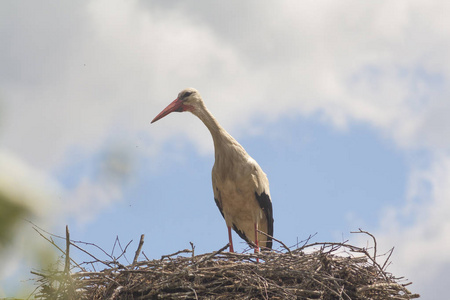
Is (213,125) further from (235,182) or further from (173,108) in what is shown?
(235,182)

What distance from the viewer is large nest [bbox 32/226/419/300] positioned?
397cm

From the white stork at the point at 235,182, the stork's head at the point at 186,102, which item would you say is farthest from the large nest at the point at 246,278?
the stork's head at the point at 186,102

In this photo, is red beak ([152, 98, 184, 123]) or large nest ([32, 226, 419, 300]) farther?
red beak ([152, 98, 184, 123])

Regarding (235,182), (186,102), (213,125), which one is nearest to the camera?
(235,182)

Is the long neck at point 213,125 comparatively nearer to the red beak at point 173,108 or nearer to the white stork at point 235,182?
the white stork at point 235,182

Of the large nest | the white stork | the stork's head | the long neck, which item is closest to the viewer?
the large nest

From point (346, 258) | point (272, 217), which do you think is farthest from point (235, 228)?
point (346, 258)

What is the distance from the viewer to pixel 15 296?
0.86 meters

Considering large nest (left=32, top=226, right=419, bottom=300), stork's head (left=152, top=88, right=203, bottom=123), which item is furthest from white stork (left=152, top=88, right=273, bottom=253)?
large nest (left=32, top=226, right=419, bottom=300)

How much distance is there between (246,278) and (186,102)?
3171mm

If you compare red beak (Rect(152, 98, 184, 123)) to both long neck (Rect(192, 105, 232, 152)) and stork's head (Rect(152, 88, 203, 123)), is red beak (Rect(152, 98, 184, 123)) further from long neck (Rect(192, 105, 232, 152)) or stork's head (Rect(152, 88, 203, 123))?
long neck (Rect(192, 105, 232, 152))

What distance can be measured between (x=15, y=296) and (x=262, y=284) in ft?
10.9

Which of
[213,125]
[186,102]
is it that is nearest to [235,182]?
[213,125]

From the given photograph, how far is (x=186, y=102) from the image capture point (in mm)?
6668
